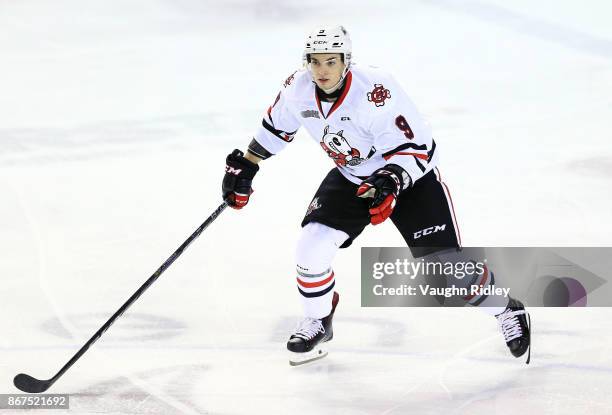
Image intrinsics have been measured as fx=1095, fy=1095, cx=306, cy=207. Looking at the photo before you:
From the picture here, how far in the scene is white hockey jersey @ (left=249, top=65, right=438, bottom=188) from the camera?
12.2 feet

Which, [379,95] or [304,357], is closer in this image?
[379,95]

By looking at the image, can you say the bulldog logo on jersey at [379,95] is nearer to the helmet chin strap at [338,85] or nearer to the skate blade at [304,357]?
the helmet chin strap at [338,85]

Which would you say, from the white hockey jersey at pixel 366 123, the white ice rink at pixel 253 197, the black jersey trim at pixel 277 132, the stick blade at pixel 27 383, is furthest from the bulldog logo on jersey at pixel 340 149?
the stick blade at pixel 27 383

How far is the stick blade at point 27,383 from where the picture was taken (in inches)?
138

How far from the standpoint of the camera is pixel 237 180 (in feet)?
13.3

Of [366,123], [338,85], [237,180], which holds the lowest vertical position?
[237,180]

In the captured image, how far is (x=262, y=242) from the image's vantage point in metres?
5.01

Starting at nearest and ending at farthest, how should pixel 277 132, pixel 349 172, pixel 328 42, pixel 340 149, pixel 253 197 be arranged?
pixel 328 42
pixel 340 149
pixel 349 172
pixel 277 132
pixel 253 197

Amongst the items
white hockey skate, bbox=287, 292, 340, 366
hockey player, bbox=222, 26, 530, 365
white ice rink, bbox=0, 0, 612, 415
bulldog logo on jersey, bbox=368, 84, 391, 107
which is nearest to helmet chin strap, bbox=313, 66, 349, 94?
hockey player, bbox=222, 26, 530, 365

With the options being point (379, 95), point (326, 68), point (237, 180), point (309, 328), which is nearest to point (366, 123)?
point (379, 95)

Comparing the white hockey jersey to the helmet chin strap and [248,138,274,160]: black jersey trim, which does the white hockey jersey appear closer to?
the helmet chin strap

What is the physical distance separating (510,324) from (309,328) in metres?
0.72

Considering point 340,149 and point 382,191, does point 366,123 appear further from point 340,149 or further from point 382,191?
point 382,191

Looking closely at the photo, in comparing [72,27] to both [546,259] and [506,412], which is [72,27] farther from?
[506,412]
